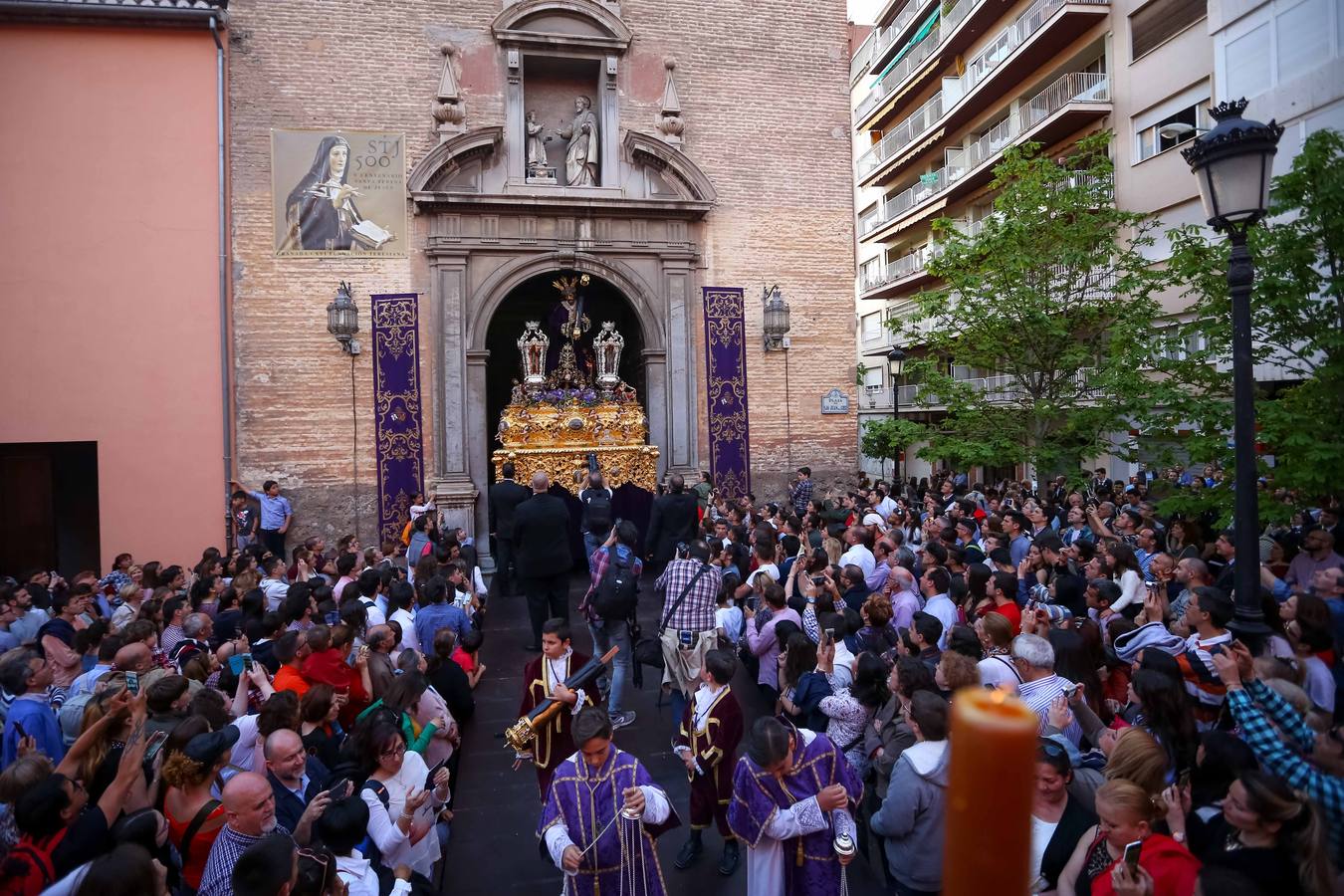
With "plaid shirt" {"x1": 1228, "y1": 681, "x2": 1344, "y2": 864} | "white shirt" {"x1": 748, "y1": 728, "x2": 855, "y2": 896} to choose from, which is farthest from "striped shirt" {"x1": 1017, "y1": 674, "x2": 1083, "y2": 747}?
"white shirt" {"x1": 748, "y1": 728, "x2": 855, "y2": 896}

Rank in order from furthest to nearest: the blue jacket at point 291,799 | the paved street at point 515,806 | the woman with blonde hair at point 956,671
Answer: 1. the paved street at point 515,806
2. the woman with blonde hair at point 956,671
3. the blue jacket at point 291,799

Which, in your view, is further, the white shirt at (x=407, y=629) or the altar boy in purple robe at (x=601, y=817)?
the white shirt at (x=407, y=629)

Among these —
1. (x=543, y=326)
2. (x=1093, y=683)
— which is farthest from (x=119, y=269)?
(x=1093, y=683)

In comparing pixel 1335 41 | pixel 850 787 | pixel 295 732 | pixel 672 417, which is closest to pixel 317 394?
pixel 672 417

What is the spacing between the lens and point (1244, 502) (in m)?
5.06

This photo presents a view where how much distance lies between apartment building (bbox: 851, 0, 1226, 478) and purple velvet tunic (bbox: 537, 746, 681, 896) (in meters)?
12.7

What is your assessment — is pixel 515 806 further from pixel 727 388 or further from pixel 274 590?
pixel 727 388

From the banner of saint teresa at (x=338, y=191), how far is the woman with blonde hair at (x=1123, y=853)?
14359 millimetres

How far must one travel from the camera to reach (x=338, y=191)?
14.5 meters

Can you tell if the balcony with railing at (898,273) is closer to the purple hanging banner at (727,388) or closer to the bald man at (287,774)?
the purple hanging banner at (727,388)

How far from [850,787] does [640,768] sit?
981mm

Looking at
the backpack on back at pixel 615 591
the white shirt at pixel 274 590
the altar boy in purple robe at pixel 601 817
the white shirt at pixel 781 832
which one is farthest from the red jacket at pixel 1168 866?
the white shirt at pixel 274 590

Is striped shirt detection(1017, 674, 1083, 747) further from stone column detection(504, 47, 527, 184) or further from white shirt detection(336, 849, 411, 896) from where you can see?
stone column detection(504, 47, 527, 184)

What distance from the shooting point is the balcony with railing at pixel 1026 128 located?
19.7 metres
